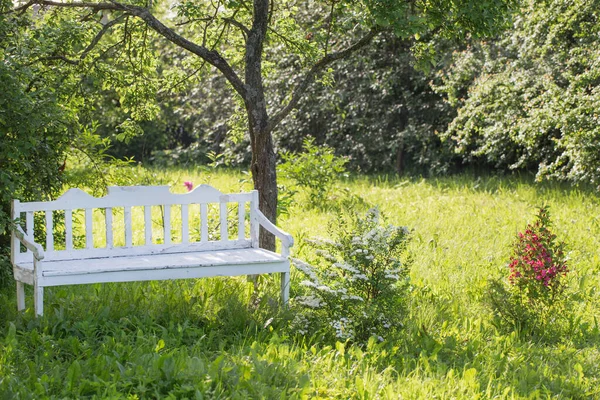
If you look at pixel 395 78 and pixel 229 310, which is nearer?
pixel 229 310

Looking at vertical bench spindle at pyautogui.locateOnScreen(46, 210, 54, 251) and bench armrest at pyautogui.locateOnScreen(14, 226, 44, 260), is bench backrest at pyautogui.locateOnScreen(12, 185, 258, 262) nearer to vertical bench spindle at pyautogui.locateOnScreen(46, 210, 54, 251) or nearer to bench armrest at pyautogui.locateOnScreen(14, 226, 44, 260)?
vertical bench spindle at pyautogui.locateOnScreen(46, 210, 54, 251)

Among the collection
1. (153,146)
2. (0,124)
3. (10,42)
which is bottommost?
(153,146)

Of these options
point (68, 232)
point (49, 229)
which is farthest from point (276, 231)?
point (49, 229)

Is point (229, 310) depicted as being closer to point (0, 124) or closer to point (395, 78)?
point (0, 124)

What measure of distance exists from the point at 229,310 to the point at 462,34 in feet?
8.91

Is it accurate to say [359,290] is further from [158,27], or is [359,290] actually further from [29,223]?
[158,27]

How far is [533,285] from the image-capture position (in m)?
4.79

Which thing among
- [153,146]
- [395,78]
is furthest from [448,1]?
[153,146]

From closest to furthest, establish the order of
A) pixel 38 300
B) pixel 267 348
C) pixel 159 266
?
pixel 267 348, pixel 38 300, pixel 159 266

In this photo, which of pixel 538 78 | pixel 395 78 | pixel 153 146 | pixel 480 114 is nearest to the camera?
pixel 538 78

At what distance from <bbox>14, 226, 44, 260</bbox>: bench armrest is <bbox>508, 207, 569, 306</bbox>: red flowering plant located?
10.2 ft

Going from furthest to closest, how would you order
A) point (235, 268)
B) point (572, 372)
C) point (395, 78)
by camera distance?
point (395, 78) → point (235, 268) → point (572, 372)

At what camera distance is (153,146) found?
56.4 ft

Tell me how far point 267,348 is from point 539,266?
1942 mm
